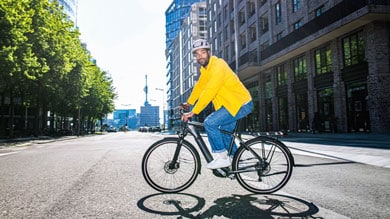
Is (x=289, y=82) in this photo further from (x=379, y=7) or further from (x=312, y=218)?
(x=312, y=218)

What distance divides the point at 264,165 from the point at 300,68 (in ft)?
77.6

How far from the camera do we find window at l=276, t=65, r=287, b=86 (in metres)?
28.6

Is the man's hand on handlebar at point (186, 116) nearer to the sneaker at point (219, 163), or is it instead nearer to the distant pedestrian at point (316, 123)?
the sneaker at point (219, 163)

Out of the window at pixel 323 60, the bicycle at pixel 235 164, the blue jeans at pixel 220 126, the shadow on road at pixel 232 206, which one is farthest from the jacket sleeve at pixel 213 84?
the window at pixel 323 60

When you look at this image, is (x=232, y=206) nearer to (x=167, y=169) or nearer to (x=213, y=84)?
(x=167, y=169)

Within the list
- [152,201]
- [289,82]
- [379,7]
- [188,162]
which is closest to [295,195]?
[188,162]

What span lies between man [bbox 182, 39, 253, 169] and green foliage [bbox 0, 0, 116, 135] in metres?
17.9

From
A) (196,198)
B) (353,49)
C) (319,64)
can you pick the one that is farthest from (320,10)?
(196,198)

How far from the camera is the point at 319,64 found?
23469mm

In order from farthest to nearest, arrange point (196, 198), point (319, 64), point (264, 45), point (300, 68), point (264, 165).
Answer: point (264, 45)
point (300, 68)
point (319, 64)
point (264, 165)
point (196, 198)

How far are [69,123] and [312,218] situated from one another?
260 ft

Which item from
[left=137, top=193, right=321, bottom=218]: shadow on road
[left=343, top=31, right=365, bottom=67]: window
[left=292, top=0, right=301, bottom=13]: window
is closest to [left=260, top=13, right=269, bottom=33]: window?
[left=292, top=0, right=301, bottom=13]: window

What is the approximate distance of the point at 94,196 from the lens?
3.90 m

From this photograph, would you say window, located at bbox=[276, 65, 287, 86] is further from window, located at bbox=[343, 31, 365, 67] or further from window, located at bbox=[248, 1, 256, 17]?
window, located at bbox=[248, 1, 256, 17]
